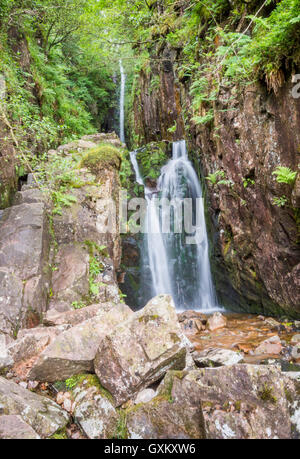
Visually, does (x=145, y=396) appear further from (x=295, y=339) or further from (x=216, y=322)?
(x=216, y=322)

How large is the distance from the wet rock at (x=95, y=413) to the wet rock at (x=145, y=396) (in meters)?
0.27

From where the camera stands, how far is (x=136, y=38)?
13484 mm

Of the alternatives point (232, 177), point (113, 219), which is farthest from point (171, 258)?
point (232, 177)

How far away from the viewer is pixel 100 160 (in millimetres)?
8109

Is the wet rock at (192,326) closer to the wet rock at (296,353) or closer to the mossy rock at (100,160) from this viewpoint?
the wet rock at (296,353)

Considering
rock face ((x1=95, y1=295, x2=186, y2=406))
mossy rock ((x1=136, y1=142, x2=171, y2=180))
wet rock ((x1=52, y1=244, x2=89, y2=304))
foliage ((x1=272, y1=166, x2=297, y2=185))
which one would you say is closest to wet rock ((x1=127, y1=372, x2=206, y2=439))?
rock face ((x1=95, y1=295, x2=186, y2=406))

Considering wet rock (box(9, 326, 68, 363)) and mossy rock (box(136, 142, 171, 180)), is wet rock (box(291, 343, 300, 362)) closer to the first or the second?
wet rock (box(9, 326, 68, 363))

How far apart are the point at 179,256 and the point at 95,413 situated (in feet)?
24.6

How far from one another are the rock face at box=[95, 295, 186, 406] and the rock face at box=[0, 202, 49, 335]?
7.05 feet

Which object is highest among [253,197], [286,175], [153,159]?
[153,159]

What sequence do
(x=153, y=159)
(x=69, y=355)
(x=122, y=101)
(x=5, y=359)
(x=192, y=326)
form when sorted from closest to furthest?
1. (x=69, y=355)
2. (x=5, y=359)
3. (x=192, y=326)
4. (x=153, y=159)
5. (x=122, y=101)

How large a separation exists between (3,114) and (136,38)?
37.6 feet

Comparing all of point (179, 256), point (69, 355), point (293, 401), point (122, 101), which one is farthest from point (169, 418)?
point (122, 101)

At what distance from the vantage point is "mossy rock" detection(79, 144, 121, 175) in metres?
8.03
